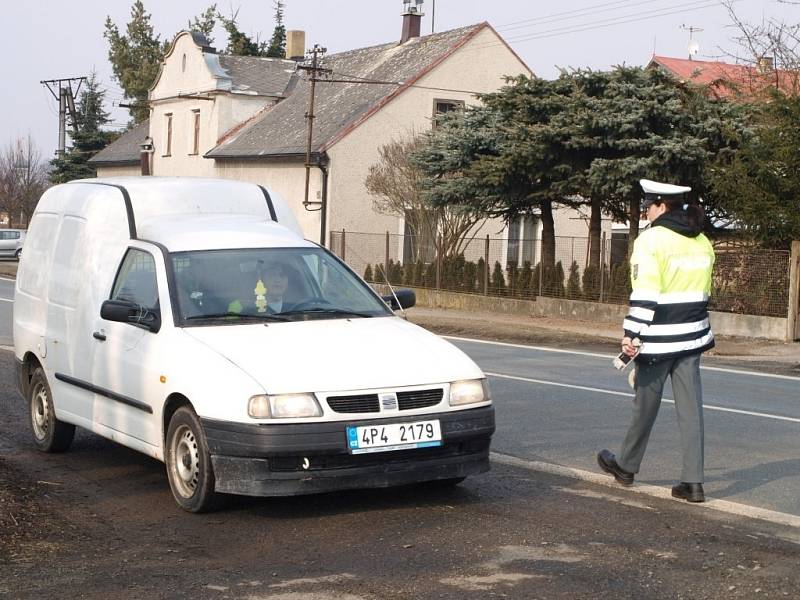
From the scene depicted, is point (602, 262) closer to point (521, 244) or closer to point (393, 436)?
point (521, 244)

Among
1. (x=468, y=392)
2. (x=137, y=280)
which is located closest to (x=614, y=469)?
(x=468, y=392)

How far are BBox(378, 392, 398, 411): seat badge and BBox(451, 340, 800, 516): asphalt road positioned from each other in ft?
7.13

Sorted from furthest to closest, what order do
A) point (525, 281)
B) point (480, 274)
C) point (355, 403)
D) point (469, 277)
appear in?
point (469, 277), point (480, 274), point (525, 281), point (355, 403)

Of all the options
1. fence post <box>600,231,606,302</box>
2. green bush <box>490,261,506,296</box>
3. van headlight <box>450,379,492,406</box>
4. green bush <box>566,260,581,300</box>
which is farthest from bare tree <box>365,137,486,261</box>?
van headlight <box>450,379,492,406</box>

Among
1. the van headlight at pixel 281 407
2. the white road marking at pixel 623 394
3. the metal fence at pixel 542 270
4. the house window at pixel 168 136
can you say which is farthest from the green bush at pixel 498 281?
the house window at pixel 168 136

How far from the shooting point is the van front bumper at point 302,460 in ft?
21.7

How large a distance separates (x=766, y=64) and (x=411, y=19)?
1819cm

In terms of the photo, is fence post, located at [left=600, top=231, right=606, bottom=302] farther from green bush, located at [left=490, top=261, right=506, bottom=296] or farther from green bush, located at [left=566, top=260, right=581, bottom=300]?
green bush, located at [left=490, top=261, right=506, bottom=296]

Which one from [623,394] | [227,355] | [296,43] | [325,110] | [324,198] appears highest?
[296,43]

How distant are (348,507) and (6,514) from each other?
186cm

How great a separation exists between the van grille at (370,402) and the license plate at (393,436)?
95 millimetres

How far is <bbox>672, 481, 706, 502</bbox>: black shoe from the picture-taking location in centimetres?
733

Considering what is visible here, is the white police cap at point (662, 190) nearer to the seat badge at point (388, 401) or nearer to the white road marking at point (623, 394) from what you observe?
the seat badge at point (388, 401)

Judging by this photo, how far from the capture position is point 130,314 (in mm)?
7707
